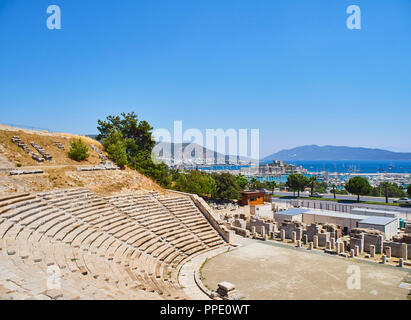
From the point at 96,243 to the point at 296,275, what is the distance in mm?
12186

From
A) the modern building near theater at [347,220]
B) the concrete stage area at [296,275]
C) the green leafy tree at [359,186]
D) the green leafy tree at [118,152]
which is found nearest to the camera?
the concrete stage area at [296,275]

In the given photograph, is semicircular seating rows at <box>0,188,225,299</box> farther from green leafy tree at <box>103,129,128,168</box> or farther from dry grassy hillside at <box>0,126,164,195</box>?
green leafy tree at <box>103,129,128,168</box>

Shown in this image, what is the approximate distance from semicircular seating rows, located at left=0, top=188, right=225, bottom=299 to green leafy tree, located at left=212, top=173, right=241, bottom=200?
20.3m

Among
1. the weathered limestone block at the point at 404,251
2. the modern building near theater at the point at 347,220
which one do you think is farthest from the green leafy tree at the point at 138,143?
the weathered limestone block at the point at 404,251

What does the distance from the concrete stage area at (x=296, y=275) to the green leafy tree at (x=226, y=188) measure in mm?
24277

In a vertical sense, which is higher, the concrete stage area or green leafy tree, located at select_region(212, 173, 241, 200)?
green leafy tree, located at select_region(212, 173, 241, 200)

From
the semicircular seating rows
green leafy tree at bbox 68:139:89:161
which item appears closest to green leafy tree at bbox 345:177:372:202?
the semicircular seating rows

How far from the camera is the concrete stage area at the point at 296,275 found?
14398mm

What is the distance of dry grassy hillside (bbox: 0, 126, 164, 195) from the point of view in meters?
20.1

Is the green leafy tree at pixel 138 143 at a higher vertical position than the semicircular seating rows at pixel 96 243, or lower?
higher

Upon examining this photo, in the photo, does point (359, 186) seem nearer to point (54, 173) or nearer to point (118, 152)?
point (118, 152)

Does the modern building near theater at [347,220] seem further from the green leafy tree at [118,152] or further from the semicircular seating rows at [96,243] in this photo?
the green leafy tree at [118,152]

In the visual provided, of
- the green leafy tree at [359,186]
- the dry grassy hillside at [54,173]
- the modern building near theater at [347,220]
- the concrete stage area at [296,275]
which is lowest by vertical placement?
the concrete stage area at [296,275]
